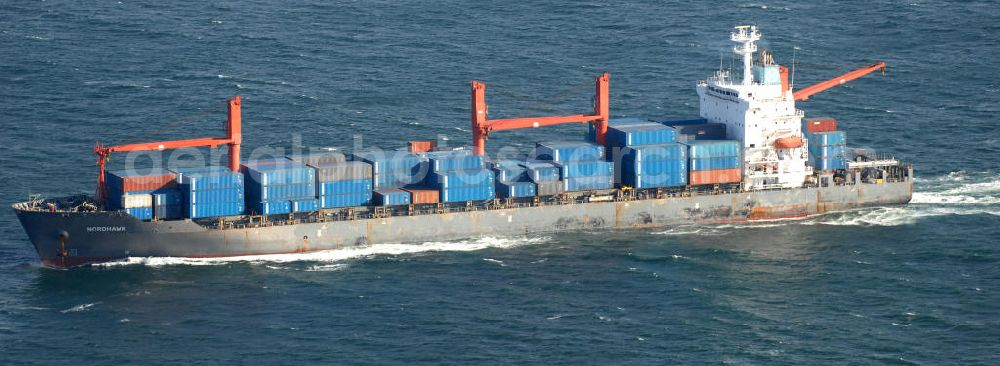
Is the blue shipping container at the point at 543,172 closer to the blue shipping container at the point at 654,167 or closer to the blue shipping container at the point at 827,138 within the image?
the blue shipping container at the point at 654,167

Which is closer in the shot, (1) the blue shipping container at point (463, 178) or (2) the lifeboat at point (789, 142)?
(1) the blue shipping container at point (463, 178)

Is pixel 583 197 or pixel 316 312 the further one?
pixel 583 197

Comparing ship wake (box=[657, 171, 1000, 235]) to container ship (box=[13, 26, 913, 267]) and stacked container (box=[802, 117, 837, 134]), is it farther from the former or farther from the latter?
stacked container (box=[802, 117, 837, 134])

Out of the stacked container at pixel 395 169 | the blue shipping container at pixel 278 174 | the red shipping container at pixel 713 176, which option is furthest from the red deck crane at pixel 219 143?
the red shipping container at pixel 713 176

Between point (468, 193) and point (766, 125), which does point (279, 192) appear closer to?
point (468, 193)

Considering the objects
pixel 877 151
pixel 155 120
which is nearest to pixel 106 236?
pixel 155 120

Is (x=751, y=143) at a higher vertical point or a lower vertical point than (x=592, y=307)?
higher

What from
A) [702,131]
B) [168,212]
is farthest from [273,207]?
[702,131]

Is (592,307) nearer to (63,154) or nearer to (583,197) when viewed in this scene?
(583,197)
